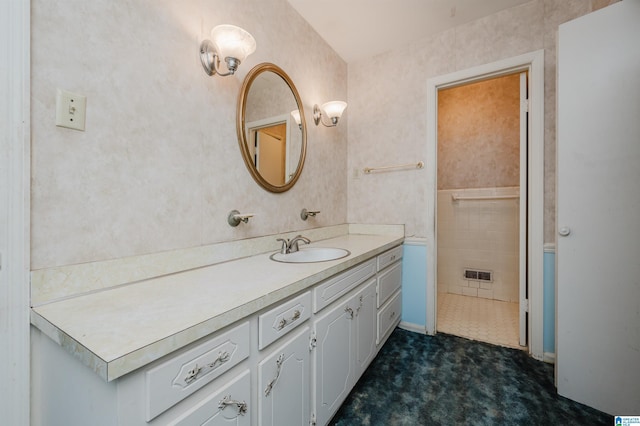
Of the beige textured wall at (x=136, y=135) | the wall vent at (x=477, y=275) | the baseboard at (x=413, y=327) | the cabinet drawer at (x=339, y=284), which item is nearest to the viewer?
the beige textured wall at (x=136, y=135)

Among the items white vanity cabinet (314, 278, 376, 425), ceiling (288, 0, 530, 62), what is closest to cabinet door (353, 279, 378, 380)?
white vanity cabinet (314, 278, 376, 425)

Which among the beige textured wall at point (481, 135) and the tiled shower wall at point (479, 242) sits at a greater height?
the beige textured wall at point (481, 135)

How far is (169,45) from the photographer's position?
115cm

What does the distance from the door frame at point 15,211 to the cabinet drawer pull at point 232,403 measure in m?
0.57

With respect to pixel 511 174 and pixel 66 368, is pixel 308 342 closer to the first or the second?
pixel 66 368

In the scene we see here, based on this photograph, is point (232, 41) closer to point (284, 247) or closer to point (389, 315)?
point (284, 247)

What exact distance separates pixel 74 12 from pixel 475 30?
2.41 m

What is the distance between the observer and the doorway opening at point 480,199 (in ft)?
9.65

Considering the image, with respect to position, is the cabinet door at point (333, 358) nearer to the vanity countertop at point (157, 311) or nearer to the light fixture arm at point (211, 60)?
the vanity countertop at point (157, 311)

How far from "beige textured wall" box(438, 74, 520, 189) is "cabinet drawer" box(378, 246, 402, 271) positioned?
1.55 m

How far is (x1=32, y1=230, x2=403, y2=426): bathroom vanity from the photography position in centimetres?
57

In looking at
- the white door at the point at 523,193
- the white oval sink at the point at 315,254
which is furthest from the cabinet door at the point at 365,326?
the white door at the point at 523,193

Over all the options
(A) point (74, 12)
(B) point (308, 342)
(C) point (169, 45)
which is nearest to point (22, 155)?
(A) point (74, 12)

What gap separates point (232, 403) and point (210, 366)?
0.15 metres
